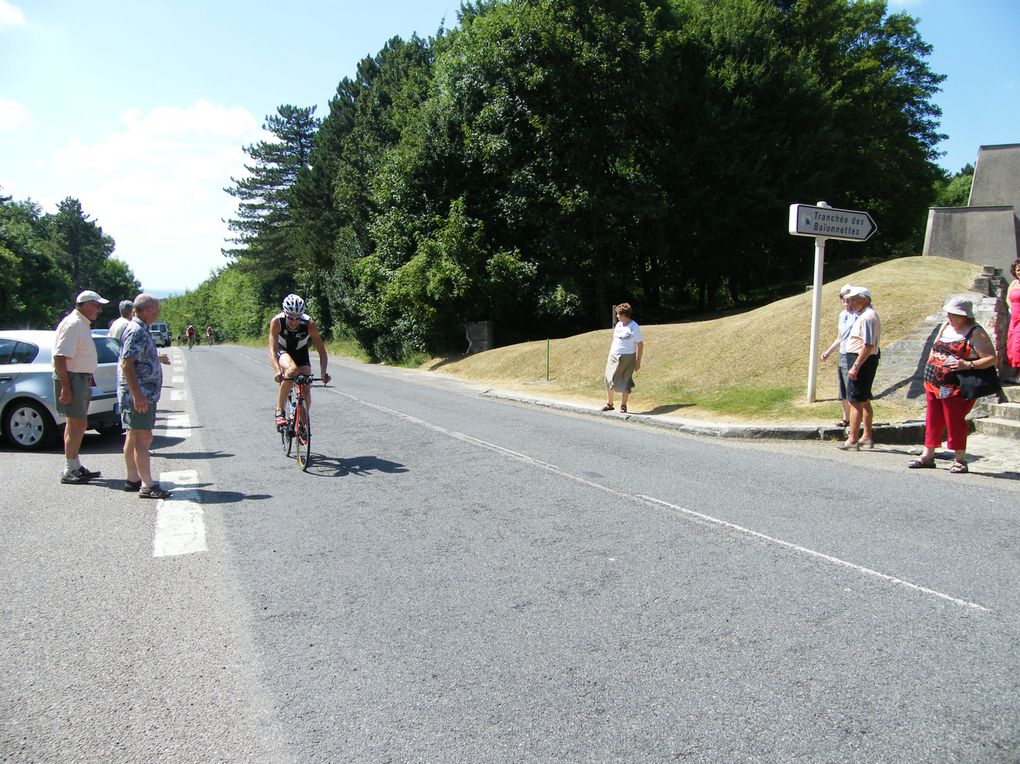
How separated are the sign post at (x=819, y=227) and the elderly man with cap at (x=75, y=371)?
32.2 ft

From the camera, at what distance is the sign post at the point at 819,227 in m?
11.5

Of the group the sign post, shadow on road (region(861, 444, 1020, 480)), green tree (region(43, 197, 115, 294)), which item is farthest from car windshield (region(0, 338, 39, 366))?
green tree (region(43, 197, 115, 294))

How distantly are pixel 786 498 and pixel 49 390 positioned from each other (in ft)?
30.0

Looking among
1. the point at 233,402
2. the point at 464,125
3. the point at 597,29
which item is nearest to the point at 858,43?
the point at 597,29

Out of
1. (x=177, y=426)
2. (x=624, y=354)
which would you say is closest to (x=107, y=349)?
(x=177, y=426)

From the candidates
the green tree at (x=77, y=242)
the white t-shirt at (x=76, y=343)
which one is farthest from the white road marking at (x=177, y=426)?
the green tree at (x=77, y=242)

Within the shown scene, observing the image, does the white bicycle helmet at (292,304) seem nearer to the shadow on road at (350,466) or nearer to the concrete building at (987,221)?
the shadow on road at (350,466)

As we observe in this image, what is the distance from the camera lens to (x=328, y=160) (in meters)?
48.6

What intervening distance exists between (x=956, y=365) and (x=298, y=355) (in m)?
7.47

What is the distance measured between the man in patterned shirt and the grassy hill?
8588 millimetres

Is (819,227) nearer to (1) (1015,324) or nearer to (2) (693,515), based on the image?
(1) (1015,324)

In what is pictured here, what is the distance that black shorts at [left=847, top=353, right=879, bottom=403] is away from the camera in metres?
9.03

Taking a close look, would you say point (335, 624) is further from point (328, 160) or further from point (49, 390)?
point (328, 160)

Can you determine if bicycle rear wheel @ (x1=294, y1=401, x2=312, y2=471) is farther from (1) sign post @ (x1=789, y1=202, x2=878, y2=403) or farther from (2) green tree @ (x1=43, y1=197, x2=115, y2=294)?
(2) green tree @ (x1=43, y1=197, x2=115, y2=294)
